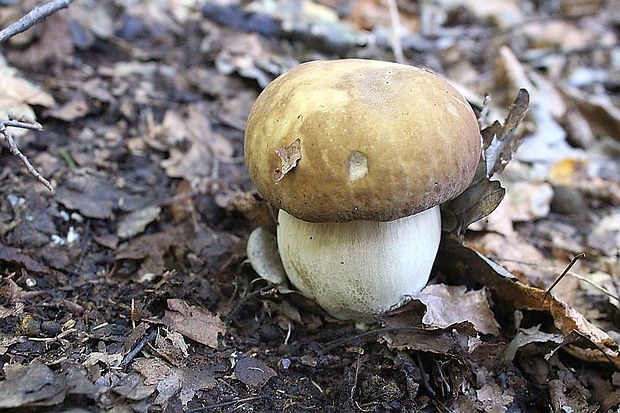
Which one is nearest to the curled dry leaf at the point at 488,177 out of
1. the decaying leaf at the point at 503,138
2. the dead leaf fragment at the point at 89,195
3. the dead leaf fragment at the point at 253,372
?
the decaying leaf at the point at 503,138

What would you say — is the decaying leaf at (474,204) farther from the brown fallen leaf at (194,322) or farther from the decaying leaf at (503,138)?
the brown fallen leaf at (194,322)

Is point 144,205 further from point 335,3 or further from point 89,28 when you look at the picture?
point 335,3

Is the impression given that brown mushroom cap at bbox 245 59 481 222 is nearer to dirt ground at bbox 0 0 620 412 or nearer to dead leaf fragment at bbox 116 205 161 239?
dirt ground at bbox 0 0 620 412

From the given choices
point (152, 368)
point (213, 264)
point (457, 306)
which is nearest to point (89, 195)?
point (213, 264)

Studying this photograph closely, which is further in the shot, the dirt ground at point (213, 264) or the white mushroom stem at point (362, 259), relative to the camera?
the white mushroom stem at point (362, 259)

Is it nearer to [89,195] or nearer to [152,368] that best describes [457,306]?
[152,368]

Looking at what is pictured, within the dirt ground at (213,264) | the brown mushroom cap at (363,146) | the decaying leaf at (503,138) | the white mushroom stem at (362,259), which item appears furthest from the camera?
the decaying leaf at (503,138)

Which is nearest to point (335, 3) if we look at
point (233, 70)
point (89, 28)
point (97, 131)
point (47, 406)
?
point (233, 70)
